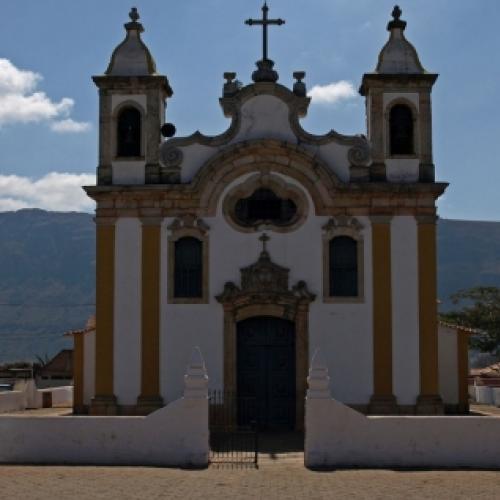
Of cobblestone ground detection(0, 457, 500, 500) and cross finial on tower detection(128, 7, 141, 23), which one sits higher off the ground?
cross finial on tower detection(128, 7, 141, 23)

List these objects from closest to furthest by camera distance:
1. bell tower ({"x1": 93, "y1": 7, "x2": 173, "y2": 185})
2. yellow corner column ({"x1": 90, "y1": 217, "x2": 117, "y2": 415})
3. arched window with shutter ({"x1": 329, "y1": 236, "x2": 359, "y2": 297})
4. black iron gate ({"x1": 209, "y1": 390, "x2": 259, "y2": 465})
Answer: black iron gate ({"x1": 209, "y1": 390, "x2": 259, "y2": 465}) → yellow corner column ({"x1": 90, "y1": 217, "x2": 117, "y2": 415}) → arched window with shutter ({"x1": 329, "y1": 236, "x2": 359, "y2": 297}) → bell tower ({"x1": 93, "y1": 7, "x2": 173, "y2": 185})

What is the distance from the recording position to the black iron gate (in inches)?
699

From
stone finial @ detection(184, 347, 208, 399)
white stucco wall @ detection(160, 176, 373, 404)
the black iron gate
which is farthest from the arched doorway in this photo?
stone finial @ detection(184, 347, 208, 399)

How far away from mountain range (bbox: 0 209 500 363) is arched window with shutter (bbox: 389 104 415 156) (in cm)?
10109

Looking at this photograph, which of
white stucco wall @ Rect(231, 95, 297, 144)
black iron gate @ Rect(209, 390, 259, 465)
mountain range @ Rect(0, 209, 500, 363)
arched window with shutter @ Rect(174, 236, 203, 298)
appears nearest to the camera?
black iron gate @ Rect(209, 390, 259, 465)

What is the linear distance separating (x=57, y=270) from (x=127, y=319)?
470 feet

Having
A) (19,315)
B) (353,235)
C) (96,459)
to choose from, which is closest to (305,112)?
(353,235)

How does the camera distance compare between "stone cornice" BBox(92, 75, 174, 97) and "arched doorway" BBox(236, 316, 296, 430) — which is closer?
"arched doorway" BBox(236, 316, 296, 430)

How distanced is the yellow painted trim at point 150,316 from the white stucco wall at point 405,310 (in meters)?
4.80

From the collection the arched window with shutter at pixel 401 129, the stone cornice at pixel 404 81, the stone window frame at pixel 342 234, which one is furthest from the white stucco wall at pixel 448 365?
the stone cornice at pixel 404 81

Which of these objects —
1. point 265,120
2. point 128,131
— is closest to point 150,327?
point 128,131

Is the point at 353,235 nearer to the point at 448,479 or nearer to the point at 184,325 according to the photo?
the point at 184,325

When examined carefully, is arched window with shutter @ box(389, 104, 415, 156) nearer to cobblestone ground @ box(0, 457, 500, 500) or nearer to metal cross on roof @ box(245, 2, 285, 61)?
metal cross on roof @ box(245, 2, 285, 61)

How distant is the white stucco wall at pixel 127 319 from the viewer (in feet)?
65.8
